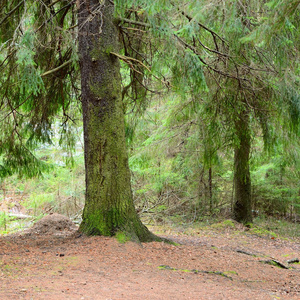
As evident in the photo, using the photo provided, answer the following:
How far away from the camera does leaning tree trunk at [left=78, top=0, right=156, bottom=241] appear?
5.64 m

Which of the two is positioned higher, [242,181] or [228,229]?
[242,181]

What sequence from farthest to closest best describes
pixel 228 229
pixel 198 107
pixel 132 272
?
pixel 228 229
pixel 198 107
pixel 132 272

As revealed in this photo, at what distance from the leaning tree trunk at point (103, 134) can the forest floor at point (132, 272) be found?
1.20ft

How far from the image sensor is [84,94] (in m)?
5.95

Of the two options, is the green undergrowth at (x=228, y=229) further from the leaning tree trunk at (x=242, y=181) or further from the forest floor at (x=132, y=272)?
the forest floor at (x=132, y=272)

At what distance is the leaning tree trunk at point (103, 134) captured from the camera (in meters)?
5.64

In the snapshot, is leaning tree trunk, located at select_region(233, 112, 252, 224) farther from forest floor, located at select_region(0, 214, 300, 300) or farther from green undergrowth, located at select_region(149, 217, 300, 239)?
forest floor, located at select_region(0, 214, 300, 300)

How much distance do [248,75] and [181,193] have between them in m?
7.05

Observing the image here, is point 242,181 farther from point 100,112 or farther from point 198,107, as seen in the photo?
point 100,112

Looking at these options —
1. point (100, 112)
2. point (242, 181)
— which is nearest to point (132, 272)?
point (100, 112)

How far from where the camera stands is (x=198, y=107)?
7762 mm

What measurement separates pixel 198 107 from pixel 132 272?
14.6 feet

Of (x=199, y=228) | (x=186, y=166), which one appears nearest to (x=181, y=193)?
(x=186, y=166)

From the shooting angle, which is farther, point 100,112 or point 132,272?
point 100,112
